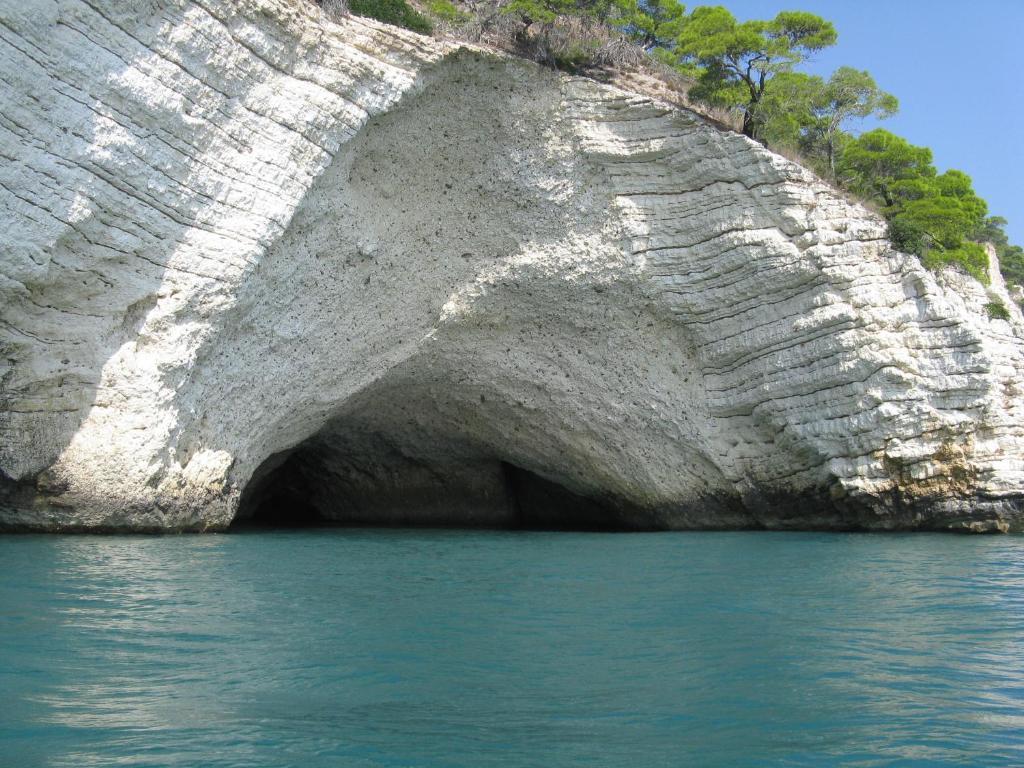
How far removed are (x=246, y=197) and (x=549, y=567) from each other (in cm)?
655

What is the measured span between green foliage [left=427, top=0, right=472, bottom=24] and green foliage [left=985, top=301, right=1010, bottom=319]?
408 inches

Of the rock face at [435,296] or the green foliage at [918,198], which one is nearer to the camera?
the rock face at [435,296]

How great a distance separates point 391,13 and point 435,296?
4712 mm

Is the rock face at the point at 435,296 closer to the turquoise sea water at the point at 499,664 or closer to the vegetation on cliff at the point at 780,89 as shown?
the vegetation on cliff at the point at 780,89

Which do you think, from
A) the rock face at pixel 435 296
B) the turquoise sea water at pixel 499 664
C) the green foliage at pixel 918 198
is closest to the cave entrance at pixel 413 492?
the rock face at pixel 435 296

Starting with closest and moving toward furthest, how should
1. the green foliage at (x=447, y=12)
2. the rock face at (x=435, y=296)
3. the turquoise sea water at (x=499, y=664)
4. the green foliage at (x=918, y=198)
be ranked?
the turquoise sea water at (x=499, y=664)
the rock face at (x=435, y=296)
the green foliage at (x=918, y=198)
the green foliage at (x=447, y=12)

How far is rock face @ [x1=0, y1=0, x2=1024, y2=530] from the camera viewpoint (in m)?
11.5

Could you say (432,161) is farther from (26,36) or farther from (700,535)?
(700,535)

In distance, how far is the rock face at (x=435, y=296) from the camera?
11.5 metres

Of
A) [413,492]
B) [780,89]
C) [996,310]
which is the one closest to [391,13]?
[780,89]

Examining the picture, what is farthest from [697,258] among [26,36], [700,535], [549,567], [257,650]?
[257,650]

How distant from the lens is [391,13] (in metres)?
15.2

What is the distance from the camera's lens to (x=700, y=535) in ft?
50.4

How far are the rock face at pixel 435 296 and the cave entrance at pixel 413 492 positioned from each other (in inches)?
50.4
